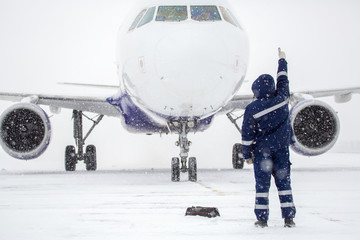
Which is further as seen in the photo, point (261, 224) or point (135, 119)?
point (135, 119)

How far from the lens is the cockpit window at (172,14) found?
250 inches

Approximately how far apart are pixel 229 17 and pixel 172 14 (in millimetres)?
922

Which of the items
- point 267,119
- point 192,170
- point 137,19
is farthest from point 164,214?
point 137,19

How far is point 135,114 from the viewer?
877 centimetres

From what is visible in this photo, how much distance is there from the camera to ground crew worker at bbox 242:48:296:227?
11.2ft

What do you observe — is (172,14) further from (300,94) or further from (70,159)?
(70,159)

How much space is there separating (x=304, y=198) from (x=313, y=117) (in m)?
4.67

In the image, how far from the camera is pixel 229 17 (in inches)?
268

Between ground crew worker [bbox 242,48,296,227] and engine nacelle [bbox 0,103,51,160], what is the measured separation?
629 cm

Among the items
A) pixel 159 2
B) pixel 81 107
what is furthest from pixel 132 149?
pixel 159 2

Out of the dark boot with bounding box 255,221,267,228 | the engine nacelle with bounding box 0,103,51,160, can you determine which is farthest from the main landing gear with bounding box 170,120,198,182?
the dark boot with bounding box 255,221,267,228

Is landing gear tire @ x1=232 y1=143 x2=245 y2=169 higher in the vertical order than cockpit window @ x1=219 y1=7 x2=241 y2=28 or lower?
lower

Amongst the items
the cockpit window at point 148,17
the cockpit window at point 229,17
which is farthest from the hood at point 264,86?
the cockpit window at point 148,17

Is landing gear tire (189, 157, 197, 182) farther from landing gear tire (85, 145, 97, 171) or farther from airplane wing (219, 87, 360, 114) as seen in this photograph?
landing gear tire (85, 145, 97, 171)
